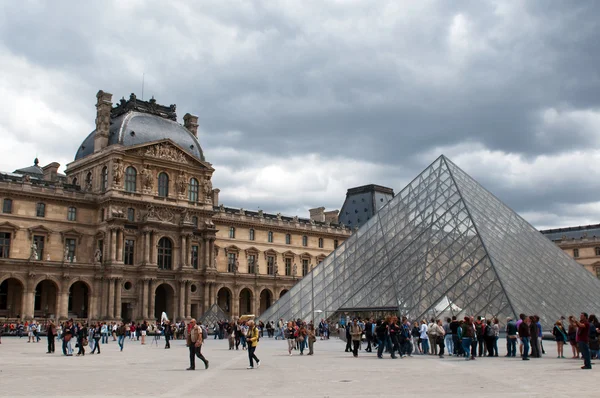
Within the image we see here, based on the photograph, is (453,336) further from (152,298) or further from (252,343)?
(152,298)

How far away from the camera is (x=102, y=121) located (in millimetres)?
52156

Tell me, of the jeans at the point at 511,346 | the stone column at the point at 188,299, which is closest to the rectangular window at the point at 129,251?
the stone column at the point at 188,299

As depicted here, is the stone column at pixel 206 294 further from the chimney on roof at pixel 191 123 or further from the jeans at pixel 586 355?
the jeans at pixel 586 355

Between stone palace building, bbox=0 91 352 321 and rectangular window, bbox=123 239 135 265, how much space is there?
78mm

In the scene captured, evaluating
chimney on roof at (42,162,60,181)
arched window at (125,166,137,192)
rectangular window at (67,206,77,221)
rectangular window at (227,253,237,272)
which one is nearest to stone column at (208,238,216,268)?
rectangular window at (227,253,237,272)

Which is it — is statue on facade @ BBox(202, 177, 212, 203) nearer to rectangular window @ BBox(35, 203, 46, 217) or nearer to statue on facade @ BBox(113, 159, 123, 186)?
statue on facade @ BBox(113, 159, 123, 186)

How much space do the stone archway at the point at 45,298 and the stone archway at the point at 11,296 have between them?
1.41 metres

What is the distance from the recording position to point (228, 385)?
39.2 ft

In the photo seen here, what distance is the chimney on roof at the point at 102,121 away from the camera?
5188 cm

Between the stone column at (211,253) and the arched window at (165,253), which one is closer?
the arched window at (165,253)

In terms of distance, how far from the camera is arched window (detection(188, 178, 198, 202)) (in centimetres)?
5503

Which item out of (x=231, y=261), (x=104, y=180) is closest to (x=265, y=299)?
(x=231, y=261)

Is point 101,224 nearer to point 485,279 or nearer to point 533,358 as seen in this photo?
point 485,279

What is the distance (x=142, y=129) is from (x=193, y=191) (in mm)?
6826
